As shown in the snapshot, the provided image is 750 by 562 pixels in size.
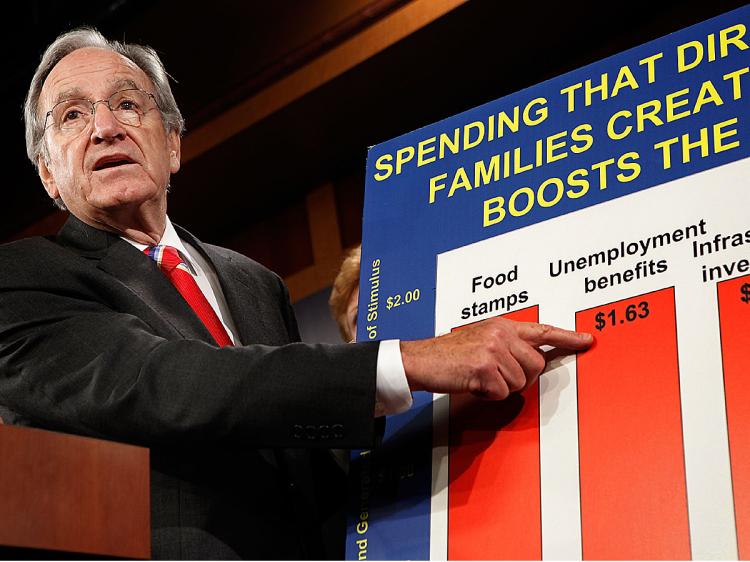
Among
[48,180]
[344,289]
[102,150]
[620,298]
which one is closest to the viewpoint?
[620,298]

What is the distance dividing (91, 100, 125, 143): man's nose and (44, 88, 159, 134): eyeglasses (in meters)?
0.02

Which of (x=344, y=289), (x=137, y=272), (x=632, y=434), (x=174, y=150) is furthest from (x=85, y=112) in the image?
(x=632, y=434)

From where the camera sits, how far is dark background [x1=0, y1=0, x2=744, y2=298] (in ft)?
10.1

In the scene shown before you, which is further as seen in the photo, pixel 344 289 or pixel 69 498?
pixel 344 289

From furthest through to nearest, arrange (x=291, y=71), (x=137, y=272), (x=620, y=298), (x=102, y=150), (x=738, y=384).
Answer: (x=291, y=71) < (x=102, y=150) < (x=137, y=272) < (x=620, y=298) < (x=738, y=384)

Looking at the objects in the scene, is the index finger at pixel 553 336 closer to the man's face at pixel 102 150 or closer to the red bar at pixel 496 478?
the red bar at pixel 496 478

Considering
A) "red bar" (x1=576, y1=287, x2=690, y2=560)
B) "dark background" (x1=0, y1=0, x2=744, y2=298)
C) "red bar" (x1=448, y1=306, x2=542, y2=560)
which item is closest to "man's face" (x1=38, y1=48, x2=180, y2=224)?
"red bar" (x1=448, y1=306, x2=542, y2=560)

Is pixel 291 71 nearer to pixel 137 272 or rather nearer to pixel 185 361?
pixel 137 272

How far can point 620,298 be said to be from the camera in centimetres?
133

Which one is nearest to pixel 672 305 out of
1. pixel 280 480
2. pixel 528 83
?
pixel 280 480

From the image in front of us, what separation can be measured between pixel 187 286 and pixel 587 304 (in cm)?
66

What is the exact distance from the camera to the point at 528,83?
321 centimetres

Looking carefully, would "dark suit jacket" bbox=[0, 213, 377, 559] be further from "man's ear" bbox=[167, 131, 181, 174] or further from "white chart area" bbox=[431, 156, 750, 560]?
"man's ear" bbox=[167, 131, 181, 174]

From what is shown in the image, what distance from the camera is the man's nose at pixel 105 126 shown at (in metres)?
1.88
